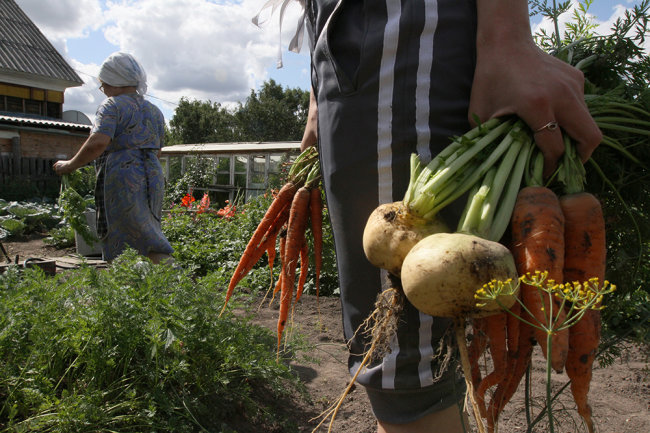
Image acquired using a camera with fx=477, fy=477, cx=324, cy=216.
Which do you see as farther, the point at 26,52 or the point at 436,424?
the point at 26,52

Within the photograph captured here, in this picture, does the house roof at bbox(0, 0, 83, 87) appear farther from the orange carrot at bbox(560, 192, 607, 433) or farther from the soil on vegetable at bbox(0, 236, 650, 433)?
the orange carrot at bbox(560, 192, 607, 433)

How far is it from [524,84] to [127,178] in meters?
3.59

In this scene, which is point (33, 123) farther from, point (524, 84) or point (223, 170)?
point (524, 84)

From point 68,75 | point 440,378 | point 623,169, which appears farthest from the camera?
point 68,75

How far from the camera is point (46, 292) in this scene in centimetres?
218

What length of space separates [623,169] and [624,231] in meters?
0.26

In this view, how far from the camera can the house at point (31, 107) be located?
16.2 m

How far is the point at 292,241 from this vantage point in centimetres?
212

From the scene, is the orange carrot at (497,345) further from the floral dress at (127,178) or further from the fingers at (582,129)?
the floral dress at (127,178)

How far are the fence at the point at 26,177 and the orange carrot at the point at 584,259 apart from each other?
1743 cm

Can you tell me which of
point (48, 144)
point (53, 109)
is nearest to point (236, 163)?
point (53, 109)

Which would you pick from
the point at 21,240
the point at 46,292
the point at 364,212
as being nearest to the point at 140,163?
the point at 46,292

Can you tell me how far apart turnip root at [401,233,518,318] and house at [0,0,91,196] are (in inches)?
692

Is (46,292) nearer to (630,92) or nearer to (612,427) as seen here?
(630,92)
